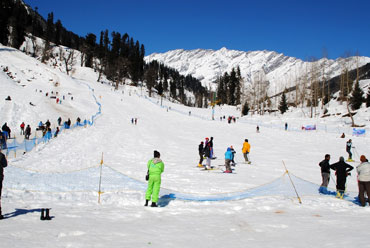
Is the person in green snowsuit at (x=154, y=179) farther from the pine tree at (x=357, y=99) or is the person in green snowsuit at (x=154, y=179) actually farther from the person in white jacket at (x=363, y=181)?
the pine tree at (x=357, y=99)

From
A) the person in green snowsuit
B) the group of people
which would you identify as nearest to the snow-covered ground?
the person in green snowsuit

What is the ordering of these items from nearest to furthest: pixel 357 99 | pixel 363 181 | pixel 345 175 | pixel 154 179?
pixel 154 179, pixel 363 181, pixel 345 175, pixel 357 99

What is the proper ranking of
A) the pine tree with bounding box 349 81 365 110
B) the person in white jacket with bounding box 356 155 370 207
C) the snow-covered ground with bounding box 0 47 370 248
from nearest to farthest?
the snow-covered ground with bounding box 0 47 370 248 < the person in white jacket with bounding box 356 155 370 207 < the pine tree with bounding box 349 81 365 110

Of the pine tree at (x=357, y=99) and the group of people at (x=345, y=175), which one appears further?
the pine tree at (x=357, y=99)

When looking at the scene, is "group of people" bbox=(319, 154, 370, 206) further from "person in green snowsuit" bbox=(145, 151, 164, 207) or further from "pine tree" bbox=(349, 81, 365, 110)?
"pine tree" bbox=(349, 81, 365, 110)

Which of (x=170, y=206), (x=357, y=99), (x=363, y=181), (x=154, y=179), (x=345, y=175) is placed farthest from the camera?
(x=357, y=99)

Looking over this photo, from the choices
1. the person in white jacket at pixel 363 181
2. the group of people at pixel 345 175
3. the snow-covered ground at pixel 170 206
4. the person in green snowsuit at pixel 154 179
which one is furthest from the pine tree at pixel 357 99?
the person in green snowsuit at pixel 154 179

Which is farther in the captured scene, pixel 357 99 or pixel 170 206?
pixel 357 99

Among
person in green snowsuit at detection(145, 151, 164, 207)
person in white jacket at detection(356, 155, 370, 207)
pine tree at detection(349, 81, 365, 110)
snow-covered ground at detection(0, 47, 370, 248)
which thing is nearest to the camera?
snow-covered ground at detection(0, 47, 370, 248)

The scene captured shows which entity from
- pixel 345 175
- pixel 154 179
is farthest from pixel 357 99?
pixel 154 179

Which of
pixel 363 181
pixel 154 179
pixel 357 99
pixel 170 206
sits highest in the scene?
pixel 357 99

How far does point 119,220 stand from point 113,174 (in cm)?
637

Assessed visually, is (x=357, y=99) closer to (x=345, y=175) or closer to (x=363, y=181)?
(x=345, y=175)

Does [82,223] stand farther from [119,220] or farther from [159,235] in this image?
[159,235]
